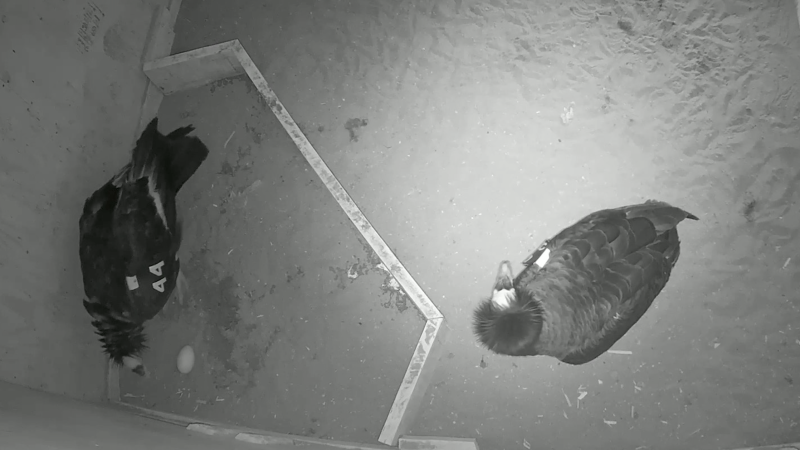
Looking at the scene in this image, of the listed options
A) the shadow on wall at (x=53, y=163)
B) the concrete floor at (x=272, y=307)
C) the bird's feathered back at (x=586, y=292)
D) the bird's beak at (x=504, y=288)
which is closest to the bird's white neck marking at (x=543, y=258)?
the bird's feathered back at (x=586, y=292)

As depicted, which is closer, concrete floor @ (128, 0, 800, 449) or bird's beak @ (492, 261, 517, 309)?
bird's beak @ (492, 261, 517, 309)

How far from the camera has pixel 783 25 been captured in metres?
2.02

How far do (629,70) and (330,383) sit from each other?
1.88 m

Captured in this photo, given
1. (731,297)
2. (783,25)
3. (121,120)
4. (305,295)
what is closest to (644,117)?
(783,25)

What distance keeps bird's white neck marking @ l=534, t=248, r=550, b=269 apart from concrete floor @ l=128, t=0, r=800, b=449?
18 cm

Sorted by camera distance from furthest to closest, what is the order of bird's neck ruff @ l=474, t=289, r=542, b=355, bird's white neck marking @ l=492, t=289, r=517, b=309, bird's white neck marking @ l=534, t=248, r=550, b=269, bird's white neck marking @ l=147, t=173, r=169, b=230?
bird's white neck marking @ l=147, t=173, r=169, b=230
bird's white neck marking @ l=534, t=248, r=550, b=269
bird's white neck marking @ l=492, t=289, r=517, b=309
bird's neck ruff @ l=474, t=289, r=542, b=355

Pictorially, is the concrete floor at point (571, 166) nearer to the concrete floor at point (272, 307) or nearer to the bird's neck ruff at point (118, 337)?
the concrete floor at point (272, 307)

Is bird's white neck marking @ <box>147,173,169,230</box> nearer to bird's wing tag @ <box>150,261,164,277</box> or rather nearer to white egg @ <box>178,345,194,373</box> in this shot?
bird's wing tag @ <box>150,261,164,277</box>

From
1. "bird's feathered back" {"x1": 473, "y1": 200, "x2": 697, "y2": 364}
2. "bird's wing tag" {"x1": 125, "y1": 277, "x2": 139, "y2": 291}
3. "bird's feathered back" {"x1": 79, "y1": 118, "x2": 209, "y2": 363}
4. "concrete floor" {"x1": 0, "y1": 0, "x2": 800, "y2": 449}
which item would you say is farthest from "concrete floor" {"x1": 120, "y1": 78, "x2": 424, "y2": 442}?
"bird's feathered back" {"x1": 473, "y1": 200, "x2": 697, "y2": 364}

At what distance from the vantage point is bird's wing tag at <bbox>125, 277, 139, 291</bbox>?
1.71 metres

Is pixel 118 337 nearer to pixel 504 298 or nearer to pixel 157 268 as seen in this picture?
pixel 157 268

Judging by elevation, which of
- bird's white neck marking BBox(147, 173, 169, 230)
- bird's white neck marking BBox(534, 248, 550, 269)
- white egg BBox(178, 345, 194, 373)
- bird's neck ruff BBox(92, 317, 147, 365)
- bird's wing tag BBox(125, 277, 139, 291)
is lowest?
bird's white neck marking BBox(534, 248, 550, 269)

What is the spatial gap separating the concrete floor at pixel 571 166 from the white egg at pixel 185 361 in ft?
Result: 0.90

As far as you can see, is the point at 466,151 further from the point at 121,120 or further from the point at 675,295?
the point at 121,120
